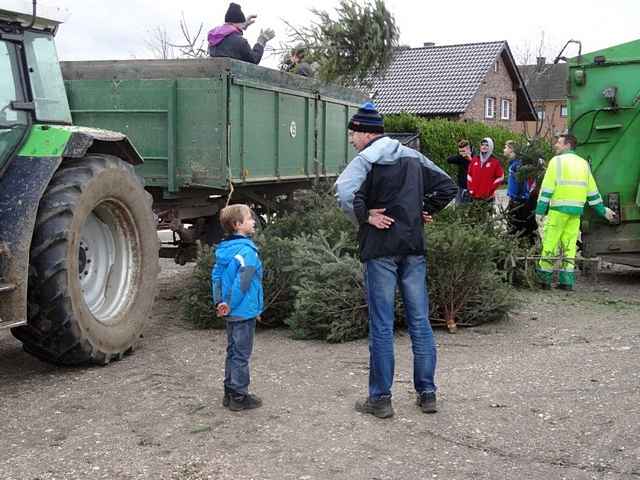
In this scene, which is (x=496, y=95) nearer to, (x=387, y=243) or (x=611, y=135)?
(x=611, y=135)

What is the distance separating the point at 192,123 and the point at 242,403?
3258mm

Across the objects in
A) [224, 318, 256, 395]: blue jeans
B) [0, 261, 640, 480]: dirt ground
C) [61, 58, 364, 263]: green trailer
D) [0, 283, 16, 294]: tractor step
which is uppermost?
[61, 58, 364, 263]: green trailer

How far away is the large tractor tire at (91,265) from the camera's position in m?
5.41

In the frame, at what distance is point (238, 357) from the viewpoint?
5.07m

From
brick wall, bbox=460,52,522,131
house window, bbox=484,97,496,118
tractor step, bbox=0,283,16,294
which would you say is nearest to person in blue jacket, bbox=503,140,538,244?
tractor step, bbox=0,283,16,294

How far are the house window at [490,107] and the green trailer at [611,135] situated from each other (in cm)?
3052

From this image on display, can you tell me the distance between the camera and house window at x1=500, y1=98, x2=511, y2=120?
42844mm

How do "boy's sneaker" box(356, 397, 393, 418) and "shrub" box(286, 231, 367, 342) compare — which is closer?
"boy's sneaker" box(356, 397, 393, 418)

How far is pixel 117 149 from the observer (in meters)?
6.51

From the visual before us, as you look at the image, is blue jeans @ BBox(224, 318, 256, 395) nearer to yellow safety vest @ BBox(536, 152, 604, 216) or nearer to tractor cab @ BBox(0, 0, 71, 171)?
tractor cab @ BBox(0, 0, 71, 171)

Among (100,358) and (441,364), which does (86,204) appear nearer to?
(100,358)

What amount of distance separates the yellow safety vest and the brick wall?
26.7 meters

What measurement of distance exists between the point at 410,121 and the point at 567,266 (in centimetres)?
1815

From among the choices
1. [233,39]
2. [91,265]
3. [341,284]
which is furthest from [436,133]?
[91,265]
